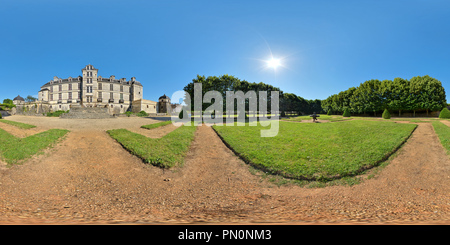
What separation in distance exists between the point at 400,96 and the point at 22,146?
182ft

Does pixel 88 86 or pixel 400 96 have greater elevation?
pixel 88 86

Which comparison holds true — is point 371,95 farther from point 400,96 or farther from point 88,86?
point 88,86

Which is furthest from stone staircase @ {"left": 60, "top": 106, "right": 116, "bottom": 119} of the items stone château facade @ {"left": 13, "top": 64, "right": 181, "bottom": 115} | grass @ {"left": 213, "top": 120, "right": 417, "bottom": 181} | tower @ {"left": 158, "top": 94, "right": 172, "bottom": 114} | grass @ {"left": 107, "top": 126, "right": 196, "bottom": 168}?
grass @ {"left": 213, "top": 120, "right": 417, "bottom": 181}

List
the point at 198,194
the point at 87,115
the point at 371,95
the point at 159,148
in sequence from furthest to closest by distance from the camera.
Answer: the point at 371,95, the point at 87,115, the point at 159,148, the point at 198,194

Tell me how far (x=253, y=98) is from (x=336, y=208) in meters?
34.4

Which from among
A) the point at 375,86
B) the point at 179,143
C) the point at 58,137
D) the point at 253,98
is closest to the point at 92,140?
the point at 58,137

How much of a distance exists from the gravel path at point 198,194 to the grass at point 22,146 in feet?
1.71

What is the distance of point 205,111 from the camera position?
27.4 meters

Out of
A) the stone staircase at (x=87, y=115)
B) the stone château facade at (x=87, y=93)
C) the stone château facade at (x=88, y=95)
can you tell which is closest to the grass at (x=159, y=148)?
the stone staircase at (x=87, y=115)

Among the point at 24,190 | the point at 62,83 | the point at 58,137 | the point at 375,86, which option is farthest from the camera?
the point at 62,83

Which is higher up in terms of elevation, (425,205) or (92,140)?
(92,140)

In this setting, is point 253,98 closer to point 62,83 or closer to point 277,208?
point 277,208

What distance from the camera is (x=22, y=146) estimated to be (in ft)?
28.3

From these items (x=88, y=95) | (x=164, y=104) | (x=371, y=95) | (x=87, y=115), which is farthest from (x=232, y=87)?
(x=88, y=95)
